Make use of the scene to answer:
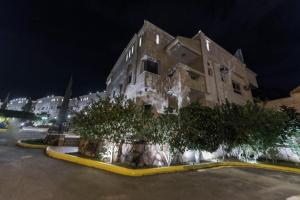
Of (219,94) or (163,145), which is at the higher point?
(219,94)

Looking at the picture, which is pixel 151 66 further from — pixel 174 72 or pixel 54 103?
pixel 54 103

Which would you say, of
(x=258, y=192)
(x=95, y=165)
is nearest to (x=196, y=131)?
(x=258, y=192)

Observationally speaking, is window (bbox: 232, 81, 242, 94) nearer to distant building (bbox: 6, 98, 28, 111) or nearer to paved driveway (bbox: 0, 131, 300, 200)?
paved driveway (bbox: 0, 131, 300, 200)

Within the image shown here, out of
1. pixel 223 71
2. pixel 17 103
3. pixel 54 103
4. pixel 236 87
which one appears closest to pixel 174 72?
pixel 223 71

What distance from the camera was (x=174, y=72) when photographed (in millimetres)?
16516

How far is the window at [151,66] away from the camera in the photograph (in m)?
16.2

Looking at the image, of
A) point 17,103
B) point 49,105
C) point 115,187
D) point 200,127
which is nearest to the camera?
point 115,187

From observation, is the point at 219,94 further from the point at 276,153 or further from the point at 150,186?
the point at 150,186

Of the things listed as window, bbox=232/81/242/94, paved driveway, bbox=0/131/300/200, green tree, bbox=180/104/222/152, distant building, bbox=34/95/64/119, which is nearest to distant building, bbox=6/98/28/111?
distant building, bbox=34/95/64/119

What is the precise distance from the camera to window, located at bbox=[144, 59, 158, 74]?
16.2 meters

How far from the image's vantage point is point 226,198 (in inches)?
205

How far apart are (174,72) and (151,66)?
2743mm

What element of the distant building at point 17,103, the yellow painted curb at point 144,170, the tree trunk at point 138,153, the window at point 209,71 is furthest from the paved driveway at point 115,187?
the distant building at point 17,103

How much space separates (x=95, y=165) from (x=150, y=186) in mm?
4124
